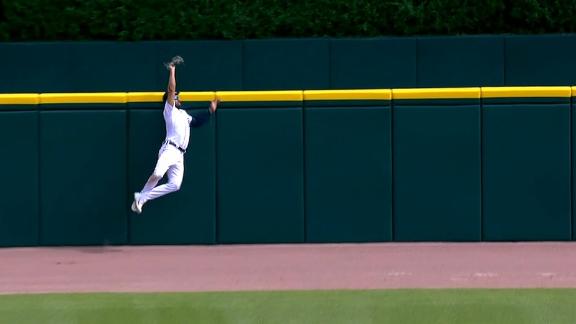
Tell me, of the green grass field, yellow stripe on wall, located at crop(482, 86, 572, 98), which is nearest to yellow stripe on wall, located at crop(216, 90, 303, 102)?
yellow stripe on wall, located at crop(482, 86, 572, 98)

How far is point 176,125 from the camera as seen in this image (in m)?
12.1

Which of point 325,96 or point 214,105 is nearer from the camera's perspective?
point 214,105

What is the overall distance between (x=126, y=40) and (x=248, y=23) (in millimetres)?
1545

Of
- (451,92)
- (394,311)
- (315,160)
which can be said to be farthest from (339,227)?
(394,311)

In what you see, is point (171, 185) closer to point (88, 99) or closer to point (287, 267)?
point (88, 99)

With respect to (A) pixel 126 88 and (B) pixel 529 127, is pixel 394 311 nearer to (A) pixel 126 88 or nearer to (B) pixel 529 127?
(B) pixel 529 127

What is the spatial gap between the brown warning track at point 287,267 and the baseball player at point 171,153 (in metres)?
0.58

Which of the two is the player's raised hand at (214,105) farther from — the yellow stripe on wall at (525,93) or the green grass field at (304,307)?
the green grass field at (304,307)

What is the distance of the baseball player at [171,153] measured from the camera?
1205 centimetres

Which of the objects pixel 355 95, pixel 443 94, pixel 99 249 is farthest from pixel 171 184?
pixel 443 94

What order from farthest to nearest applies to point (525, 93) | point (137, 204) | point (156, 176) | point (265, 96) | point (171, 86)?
point (265, 96), point (525, 93), point (137, 204), point (156, 176), point (171, 86)

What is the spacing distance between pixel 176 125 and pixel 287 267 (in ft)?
6.30

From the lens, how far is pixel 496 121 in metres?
12.5

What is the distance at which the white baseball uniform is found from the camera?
12055 millimetres
